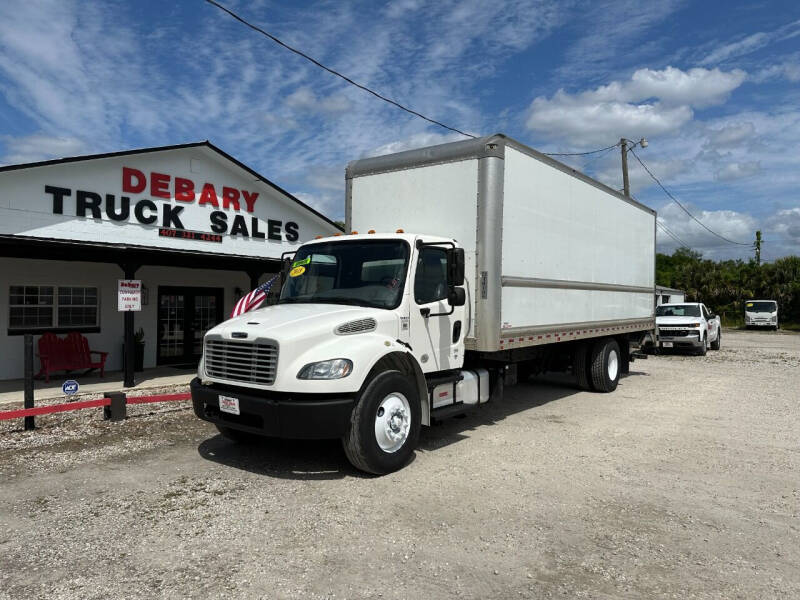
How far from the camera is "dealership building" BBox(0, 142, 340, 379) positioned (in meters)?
11.7

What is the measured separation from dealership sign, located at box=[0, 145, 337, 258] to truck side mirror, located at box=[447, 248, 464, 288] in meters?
9.57

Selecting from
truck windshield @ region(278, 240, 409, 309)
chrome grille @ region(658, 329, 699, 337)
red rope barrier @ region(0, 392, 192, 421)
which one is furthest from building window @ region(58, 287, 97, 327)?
chrome grille @ region(658, 329, 699, 337)

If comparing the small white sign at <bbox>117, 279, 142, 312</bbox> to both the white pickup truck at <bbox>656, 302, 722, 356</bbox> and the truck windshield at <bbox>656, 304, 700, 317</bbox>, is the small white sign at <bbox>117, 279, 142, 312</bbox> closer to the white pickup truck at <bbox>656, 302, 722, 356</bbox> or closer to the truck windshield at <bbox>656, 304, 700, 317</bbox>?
the white pickup truck at <bbox>656, 302, 722, 356</bbox>

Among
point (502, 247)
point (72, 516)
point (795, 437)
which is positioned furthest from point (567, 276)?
point (72, 516)

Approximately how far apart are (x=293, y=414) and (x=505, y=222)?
11.4 feet

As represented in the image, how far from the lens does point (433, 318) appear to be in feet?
21.0

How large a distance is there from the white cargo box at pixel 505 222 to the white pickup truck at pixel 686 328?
10361 millimetres

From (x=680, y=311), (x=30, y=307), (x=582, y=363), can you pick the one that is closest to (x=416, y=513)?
(x=582, y=363)

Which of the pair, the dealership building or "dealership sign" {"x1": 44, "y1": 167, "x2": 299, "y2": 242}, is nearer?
the dealership building

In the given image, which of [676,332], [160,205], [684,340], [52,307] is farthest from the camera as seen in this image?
[676,332]

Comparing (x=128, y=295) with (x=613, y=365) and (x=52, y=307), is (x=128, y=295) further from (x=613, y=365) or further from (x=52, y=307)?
(x=613, y=365)

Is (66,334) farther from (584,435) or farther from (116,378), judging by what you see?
(584,435)

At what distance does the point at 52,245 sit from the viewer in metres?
10.1

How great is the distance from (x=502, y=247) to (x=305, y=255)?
91.5 inches
